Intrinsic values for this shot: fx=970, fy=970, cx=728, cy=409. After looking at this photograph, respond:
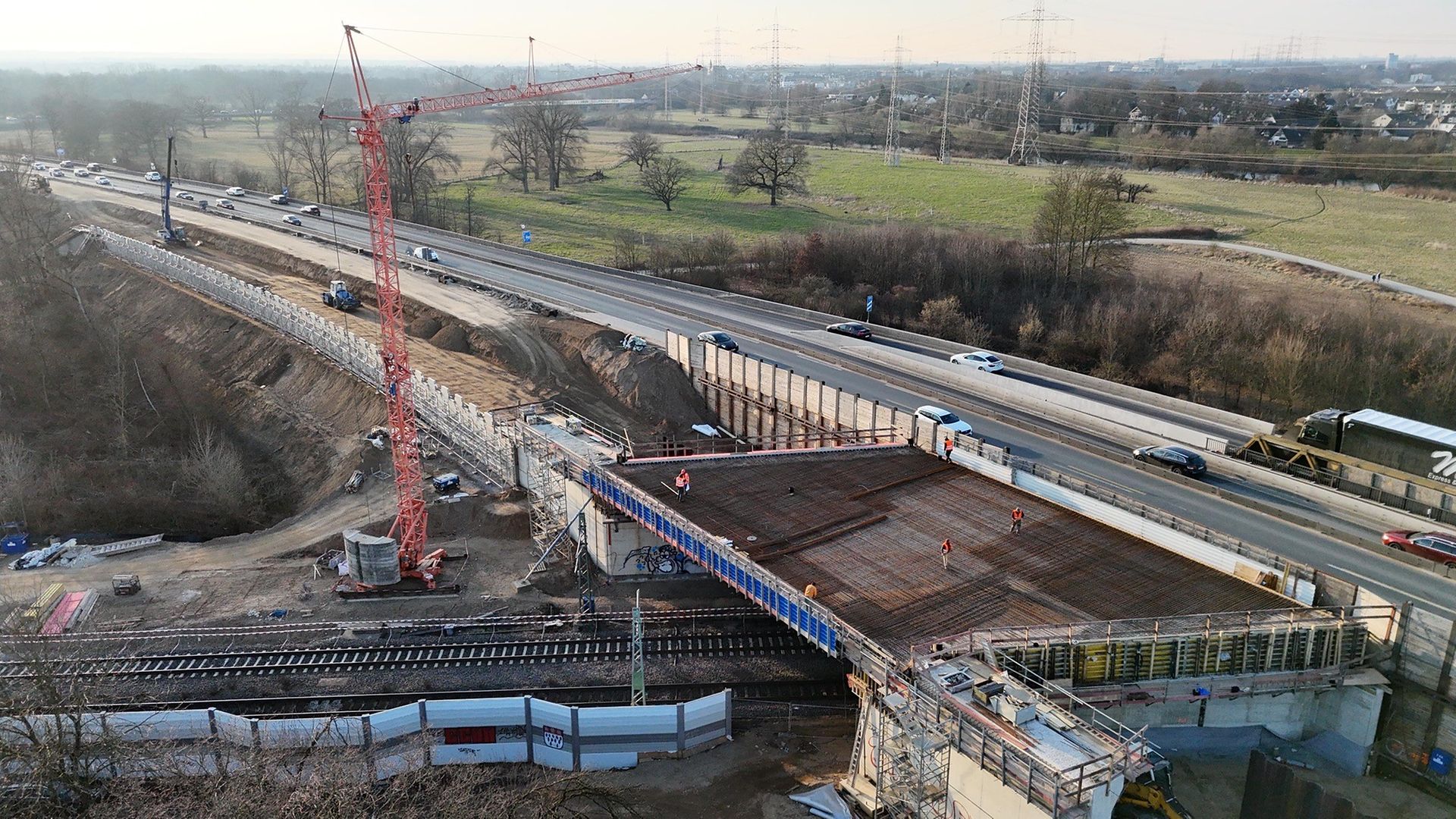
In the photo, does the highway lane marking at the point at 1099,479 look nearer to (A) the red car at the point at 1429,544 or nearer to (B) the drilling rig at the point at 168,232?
(A) the red car at the point at 1429,544

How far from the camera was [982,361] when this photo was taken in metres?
50.8

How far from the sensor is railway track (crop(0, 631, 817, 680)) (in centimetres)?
3145

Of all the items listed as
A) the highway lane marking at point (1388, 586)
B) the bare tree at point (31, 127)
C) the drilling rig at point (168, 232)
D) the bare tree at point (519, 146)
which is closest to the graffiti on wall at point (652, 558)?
the highway lane marking at point (1388, 586)

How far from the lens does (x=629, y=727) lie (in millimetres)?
26891

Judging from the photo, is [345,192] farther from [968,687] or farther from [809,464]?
[968,687]

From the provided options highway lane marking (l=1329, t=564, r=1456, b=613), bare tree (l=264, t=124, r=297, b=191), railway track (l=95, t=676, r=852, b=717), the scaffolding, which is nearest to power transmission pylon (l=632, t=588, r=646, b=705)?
railway track (l=95, t=676, r=852, b=717)

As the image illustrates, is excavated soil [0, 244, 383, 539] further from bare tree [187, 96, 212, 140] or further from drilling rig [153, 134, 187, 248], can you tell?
bare tree [187, 96, 212, 140]

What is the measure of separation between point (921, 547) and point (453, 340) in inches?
1475

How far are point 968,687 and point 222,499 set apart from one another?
1544 inches

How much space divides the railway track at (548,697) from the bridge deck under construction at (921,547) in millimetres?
4530

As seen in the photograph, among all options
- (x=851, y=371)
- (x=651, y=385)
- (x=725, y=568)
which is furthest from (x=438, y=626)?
(x=851, y=371)

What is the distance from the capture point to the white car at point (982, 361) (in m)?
50.2

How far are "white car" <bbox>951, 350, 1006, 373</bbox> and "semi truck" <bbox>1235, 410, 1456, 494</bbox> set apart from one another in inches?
539

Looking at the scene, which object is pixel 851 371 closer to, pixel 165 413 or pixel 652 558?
pixel 652 558
